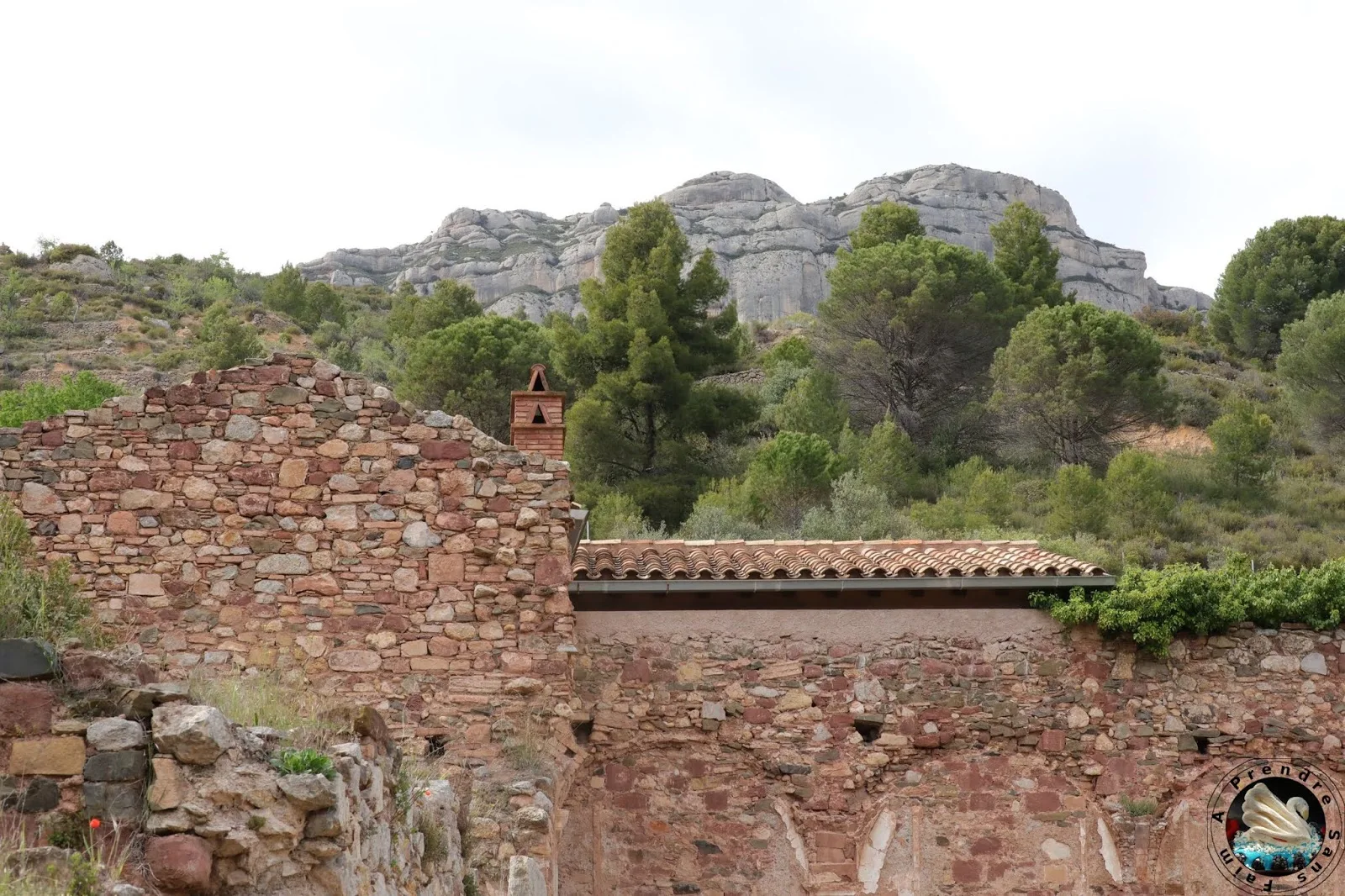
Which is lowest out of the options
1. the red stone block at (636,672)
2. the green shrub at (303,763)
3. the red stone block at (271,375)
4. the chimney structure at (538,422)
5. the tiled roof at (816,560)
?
the red stone block at (636,672)

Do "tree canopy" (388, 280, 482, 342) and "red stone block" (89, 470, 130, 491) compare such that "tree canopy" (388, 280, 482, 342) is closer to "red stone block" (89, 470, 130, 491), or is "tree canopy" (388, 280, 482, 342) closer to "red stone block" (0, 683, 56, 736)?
"red stone block" (89, 470, 130, 491)

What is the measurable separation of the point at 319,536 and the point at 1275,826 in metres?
8.97

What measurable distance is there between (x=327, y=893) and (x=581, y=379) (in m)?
25.7

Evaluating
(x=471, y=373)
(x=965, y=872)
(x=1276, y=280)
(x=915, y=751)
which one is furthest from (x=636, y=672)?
(x=1276, y=280)

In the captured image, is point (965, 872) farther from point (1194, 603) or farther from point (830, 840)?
point (1194, 603)

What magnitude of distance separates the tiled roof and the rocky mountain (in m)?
58.6

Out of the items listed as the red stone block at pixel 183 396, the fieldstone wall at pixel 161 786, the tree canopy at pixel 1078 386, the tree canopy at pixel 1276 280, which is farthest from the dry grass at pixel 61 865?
the tree canopy at pixel 1276 280

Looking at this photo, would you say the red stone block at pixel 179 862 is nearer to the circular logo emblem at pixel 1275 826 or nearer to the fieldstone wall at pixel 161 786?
the fieldstone wall at pixel 161 786

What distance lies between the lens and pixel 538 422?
12.2 m

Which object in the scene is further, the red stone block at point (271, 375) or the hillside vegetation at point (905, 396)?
the hillside vegetation at point (905, 396)

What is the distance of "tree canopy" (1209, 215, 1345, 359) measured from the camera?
3994cm

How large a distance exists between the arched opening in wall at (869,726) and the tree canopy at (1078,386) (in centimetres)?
2110

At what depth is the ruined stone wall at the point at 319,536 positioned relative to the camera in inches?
410

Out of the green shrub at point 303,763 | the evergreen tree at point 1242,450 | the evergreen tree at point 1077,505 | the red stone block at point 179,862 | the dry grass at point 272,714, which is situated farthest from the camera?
the evergreen tree at point 1242,450
